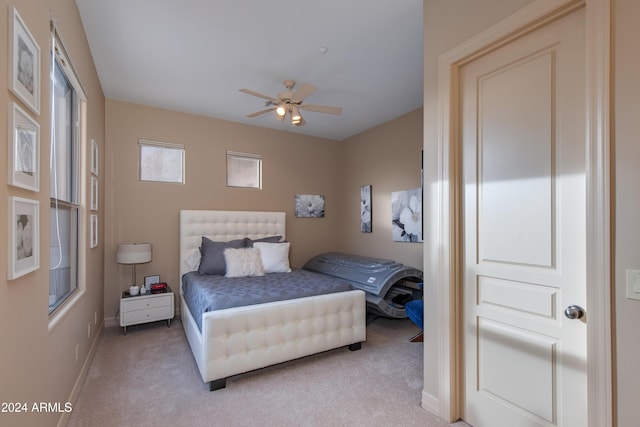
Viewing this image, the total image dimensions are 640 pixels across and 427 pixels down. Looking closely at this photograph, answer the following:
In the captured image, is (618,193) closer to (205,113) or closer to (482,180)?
(482,180)

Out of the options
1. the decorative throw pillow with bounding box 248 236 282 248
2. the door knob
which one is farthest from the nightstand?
the door knob

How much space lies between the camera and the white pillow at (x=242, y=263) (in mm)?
3893

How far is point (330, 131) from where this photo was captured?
542 cm

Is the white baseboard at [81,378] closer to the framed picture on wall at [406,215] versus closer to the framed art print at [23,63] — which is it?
the framed art print at [23,63]

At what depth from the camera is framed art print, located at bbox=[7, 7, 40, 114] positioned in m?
1.22

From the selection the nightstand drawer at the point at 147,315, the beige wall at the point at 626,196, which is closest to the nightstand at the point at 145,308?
the nightstand drawer at the point at 147,315

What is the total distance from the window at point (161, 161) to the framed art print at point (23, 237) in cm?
298

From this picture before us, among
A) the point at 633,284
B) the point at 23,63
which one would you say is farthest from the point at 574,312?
the point at 23,63

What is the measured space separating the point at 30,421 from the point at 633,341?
8.62ft

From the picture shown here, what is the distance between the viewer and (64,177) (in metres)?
2.32

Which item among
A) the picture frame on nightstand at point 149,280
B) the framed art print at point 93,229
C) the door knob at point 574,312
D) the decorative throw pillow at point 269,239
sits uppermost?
the framed art print at point 93,229

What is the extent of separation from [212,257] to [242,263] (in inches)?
16.4

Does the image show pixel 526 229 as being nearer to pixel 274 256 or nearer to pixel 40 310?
pixel 40 310

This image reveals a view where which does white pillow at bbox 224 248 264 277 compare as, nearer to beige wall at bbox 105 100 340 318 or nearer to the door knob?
beige wall at bbox 105 100 340 318
